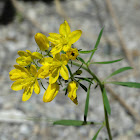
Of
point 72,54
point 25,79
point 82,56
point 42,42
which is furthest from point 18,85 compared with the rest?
point 82,56

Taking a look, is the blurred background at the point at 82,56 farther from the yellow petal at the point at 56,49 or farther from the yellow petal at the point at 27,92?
the yellow petal at the point at 56,49

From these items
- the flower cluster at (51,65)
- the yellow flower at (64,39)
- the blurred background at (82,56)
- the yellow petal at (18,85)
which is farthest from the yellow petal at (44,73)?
the blurred background at (82,56)

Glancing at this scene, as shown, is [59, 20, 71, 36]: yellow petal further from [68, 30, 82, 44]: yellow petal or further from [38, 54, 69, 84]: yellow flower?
[38, 54, 69, 84]: yellow flower

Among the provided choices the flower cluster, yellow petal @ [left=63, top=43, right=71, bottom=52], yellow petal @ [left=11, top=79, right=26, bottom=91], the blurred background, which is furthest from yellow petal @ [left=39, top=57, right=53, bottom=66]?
the blurred background

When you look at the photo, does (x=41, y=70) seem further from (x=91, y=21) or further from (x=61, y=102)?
(x=91, y=21)

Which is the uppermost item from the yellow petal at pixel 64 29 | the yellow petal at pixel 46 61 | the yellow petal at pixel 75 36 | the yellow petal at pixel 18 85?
the yellow petal at pixel 64 29

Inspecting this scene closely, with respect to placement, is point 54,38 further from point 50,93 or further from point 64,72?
point 50,93
